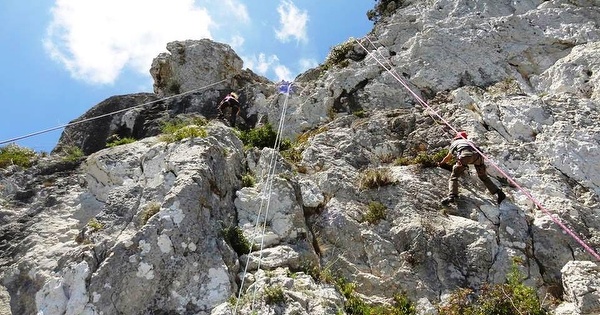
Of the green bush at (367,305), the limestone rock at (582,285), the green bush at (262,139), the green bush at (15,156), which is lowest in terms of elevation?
the limestone rock at (582,285)

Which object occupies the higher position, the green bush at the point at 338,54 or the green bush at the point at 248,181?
the green bush at the point at 338,54

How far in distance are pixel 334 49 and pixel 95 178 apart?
11.6 meters

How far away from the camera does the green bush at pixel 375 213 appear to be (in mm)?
11641

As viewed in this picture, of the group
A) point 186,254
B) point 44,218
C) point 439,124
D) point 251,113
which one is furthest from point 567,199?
point 44,218

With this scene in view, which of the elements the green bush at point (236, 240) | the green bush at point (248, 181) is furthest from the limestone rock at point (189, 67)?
the green bush at point (236, 240)

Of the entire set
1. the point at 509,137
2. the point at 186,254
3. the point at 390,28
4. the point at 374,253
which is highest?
the point at 390,28

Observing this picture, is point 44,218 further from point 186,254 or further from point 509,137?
point 509,137

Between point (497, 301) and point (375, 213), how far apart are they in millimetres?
3307

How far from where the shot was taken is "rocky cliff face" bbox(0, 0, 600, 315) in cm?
935

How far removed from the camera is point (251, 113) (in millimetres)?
18531

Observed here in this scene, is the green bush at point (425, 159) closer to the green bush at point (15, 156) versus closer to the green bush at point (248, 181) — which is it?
the green bush at point (248, 181)

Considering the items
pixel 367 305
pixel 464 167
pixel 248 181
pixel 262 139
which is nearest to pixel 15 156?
pixel 248 181

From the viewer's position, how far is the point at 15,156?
43.7 ft

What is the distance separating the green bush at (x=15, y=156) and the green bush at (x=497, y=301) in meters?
10.8
